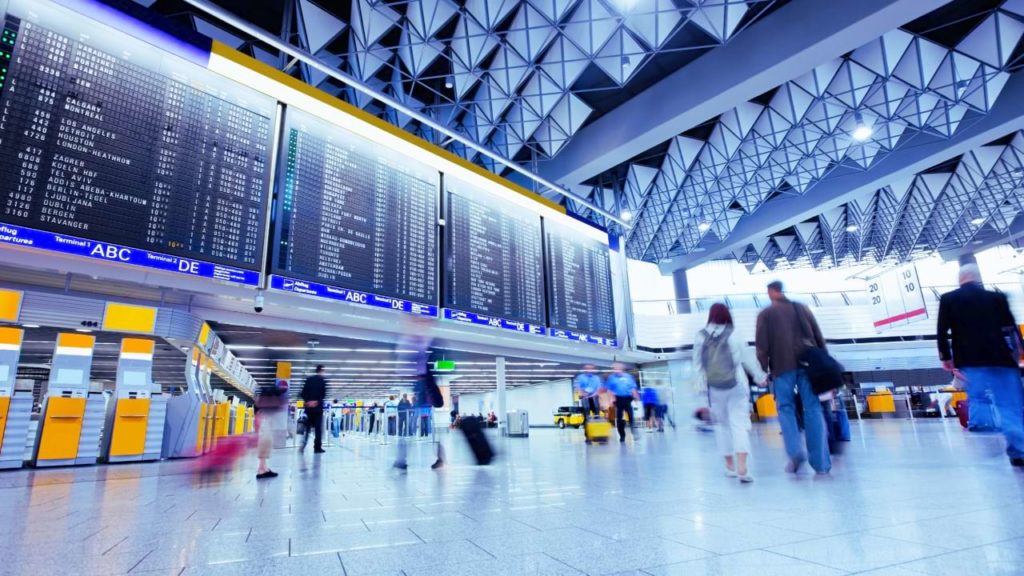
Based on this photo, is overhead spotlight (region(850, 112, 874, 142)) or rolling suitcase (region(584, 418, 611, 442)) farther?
overhead spotlight (region(850, 112, 874, 142))

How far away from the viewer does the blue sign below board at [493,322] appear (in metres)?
11.9

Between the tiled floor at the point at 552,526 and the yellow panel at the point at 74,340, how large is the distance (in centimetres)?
453

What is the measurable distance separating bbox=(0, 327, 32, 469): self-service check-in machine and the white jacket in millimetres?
10002

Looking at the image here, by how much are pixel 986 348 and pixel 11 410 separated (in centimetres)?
1246

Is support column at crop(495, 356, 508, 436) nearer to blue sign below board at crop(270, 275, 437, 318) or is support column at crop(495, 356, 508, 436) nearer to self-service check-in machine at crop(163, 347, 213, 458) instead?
blue sign below board at crop(270, 275, 437, 318)

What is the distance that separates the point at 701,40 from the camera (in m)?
14.1

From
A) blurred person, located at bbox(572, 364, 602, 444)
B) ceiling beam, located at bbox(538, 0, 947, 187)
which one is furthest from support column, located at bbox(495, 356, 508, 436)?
ceiling beam, located at bbox(538, 0, 947, 187)

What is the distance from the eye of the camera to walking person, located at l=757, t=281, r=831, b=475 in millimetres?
4582

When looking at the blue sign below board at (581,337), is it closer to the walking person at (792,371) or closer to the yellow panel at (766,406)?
the yellow panel at (766,406)

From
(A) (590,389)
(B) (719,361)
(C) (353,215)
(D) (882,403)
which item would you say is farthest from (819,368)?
(D) (882,403)

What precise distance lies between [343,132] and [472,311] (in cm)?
498

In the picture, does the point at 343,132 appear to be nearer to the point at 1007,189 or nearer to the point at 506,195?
the point at 506,195

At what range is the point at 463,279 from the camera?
40.6ft

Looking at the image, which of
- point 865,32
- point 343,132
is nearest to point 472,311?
point 343,132
